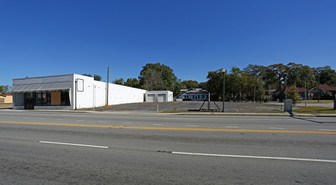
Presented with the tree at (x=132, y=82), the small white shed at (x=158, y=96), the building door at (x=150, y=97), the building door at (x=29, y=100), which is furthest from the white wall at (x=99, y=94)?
the tree at (x=132, y=82)

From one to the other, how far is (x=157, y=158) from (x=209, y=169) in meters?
1.43

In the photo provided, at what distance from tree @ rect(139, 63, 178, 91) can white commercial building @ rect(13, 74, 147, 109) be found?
32.6 meters

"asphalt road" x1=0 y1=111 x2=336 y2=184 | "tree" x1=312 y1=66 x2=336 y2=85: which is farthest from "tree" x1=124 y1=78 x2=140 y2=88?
"tree" x1=312 y1=66 x2=336 y2=85

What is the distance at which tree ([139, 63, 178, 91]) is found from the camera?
64688 mm

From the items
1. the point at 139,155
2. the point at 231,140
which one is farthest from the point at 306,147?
the point at 139,155

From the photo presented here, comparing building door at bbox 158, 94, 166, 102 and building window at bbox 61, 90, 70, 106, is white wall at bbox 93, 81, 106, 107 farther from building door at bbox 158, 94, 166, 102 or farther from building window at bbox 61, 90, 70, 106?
building door at bbox 158, 94, 166, 102

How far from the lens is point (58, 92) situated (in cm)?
2686

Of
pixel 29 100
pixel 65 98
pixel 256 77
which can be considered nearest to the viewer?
pixel 65 98

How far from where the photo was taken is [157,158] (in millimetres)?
4336

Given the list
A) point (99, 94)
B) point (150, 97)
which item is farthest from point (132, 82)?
point (99, 94)

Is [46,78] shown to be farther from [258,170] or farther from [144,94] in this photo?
[258,170]

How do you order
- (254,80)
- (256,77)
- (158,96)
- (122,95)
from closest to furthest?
(122,95)
(158,96)
(254,80)
(256,77)

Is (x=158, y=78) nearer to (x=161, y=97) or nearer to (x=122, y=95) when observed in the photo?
(x=161, y=97)

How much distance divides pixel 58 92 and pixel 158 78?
42922 millimetres
